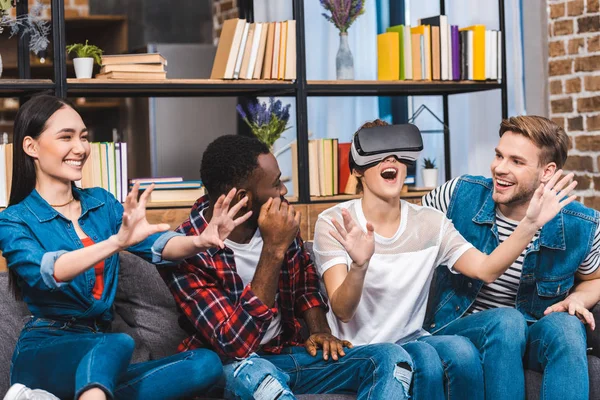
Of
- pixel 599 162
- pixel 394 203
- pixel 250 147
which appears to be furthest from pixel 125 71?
pixel 599 162

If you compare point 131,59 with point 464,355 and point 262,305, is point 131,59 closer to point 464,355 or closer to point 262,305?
point 262,305

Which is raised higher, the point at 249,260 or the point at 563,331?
the point at 249,260

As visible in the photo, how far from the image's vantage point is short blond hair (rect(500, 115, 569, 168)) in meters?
2.78

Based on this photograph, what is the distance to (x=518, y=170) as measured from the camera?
2.78 metres

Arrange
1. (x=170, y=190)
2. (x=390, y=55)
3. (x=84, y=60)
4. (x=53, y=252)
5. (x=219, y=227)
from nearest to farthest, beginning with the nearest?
1. (x=53, y=252)
2. (x=219, y=227)
3. (x=84, y=60)
4. (x=170, y=190)
5. (x=390, y=55)

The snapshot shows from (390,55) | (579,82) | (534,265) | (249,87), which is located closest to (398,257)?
(534,265)

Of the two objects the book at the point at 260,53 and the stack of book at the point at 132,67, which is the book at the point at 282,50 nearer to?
the book at the point at 260,53

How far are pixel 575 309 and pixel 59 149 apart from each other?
1.55 m

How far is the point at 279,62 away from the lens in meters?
3.86

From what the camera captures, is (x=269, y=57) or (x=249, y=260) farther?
(x=269, y=57)

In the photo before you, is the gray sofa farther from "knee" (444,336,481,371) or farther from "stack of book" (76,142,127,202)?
"stack of book" (76,142,127,202)

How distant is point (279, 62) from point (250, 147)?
4.38 feet

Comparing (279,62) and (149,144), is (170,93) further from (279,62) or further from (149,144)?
(149,144)

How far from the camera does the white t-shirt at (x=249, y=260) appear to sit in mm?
2570
